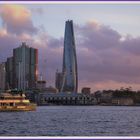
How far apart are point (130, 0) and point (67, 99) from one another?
11713 cm

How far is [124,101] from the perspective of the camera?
12225 cm

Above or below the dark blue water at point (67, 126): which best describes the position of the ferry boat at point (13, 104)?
above

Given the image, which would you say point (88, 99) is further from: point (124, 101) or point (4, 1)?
point (4, 1)

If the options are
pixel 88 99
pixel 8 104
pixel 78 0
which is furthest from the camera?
pixel 88 99

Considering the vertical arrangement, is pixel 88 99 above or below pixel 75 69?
below

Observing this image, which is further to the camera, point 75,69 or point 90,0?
point 75,69

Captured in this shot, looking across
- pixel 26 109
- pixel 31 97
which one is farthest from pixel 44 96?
pixel 26 109

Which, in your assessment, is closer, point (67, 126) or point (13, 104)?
point (67, 126)

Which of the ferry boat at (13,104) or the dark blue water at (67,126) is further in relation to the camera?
the ferry boat at (13,104)

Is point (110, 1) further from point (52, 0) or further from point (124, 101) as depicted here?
point (124, 101)

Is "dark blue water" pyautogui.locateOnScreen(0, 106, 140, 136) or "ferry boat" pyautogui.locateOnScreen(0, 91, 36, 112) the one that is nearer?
"dark blue water" pyautogui.locateOnScreen(0, 106, 140, 136)

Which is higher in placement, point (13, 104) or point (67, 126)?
point (13, 104)

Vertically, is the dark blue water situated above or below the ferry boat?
below

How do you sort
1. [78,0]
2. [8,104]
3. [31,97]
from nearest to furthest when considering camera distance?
1. [78,0]
2. [8,104]
3. [31,97]
